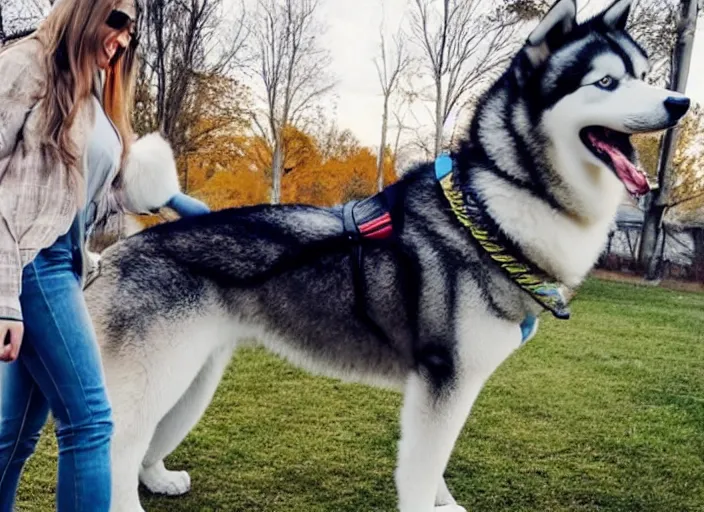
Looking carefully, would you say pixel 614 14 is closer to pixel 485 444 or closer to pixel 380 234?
pixel 380 234

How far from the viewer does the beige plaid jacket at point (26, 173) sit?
1.59 meters

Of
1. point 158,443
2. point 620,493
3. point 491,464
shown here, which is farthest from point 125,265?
point 620,493

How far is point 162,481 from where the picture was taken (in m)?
2.79

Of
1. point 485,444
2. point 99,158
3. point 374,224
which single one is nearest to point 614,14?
point 374,224

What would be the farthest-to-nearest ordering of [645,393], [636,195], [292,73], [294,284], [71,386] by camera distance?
[292,73] → [645,393] → [294,284] → [636,195] → [71,386]

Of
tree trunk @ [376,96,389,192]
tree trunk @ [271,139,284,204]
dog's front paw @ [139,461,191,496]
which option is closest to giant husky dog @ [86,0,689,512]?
dog's front paw @ [139,461,191,496]

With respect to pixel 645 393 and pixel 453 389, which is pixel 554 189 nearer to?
pixel 453 389

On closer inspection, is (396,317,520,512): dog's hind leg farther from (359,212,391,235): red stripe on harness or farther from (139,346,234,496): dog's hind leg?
(139,346,234,496): dog's hind leg

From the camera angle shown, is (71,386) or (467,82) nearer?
(71,386)

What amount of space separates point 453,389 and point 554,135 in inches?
34.9

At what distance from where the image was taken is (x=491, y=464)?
10.7 feet

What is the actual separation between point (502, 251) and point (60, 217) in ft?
→ 4.40

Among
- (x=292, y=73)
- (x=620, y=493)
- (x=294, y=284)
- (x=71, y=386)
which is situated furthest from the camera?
(x=292, y=73)

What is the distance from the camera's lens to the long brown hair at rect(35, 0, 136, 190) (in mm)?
1630
